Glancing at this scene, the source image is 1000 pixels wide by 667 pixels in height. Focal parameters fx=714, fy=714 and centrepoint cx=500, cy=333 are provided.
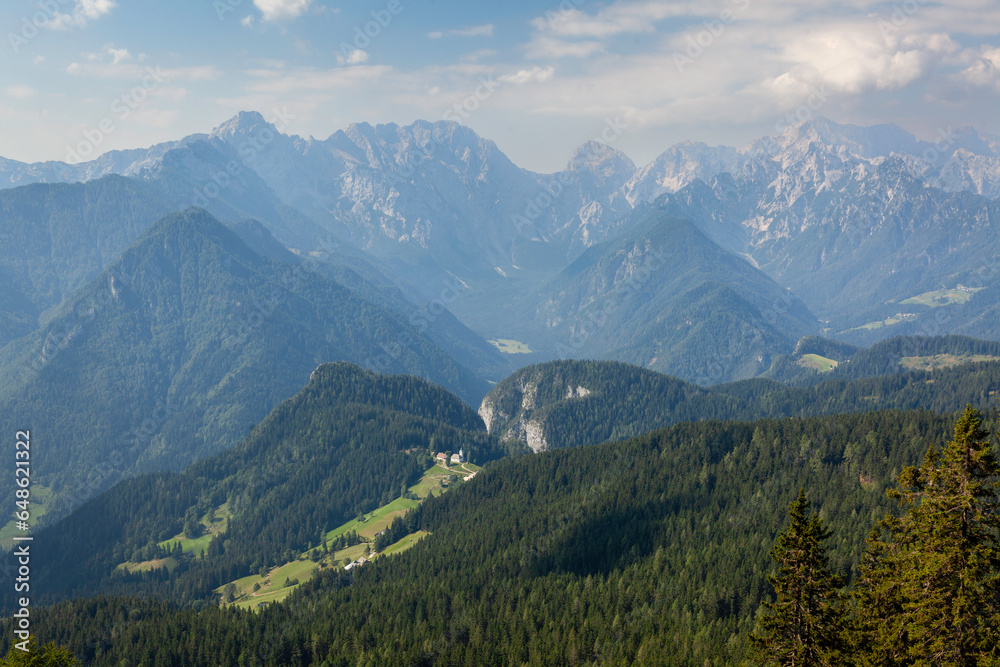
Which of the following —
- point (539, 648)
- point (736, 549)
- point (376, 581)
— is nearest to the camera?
point (539, 648)

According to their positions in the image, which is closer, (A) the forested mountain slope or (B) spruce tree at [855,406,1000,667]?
(B) spruce tree at [855,406,1000,667]

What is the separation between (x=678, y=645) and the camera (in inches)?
3939

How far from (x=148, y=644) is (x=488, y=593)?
199 ft

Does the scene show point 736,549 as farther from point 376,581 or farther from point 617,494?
point 376,581

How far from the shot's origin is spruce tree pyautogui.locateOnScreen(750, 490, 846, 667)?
44.8m

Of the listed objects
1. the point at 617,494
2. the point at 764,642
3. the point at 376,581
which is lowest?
the point at 376,581

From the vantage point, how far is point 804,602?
148 ft

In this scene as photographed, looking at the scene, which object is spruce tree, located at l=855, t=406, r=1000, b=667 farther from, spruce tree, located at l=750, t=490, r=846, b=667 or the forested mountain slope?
the forested mountain slope

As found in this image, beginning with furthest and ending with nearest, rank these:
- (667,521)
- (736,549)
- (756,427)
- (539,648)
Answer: (756,427)
(667,521)
(736,549)
(539,648)

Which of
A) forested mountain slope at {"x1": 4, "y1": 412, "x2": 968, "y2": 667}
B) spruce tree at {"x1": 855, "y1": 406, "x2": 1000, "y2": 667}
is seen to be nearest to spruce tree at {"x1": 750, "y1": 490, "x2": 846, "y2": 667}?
spruce tree at {"x1": 855, "y1": 406, "x2": 1000, "y2": 667}

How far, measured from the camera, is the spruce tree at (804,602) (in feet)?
147

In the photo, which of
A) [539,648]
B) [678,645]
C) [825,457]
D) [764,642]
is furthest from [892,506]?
[764,642]

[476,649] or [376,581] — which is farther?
[376,581]

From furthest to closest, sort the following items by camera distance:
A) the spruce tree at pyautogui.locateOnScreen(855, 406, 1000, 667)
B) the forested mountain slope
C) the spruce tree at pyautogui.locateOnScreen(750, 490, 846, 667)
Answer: the forested mountain slope
the spruce tree at pyautogui.locateOnScreen(750, 490, 846, 667)
the spruce tree at pyautogui.locateOnScreen(855, 406, 1000, 667)
